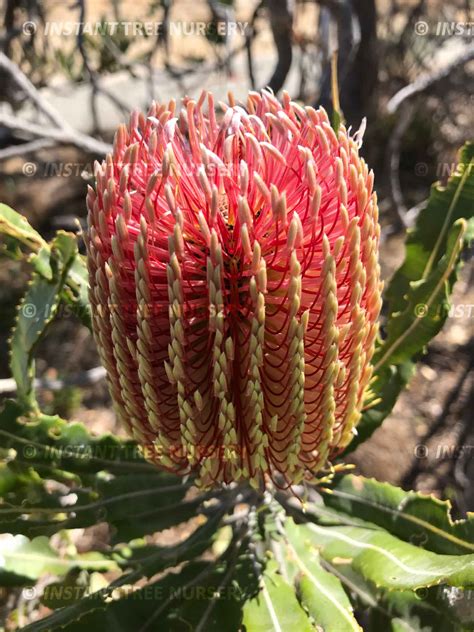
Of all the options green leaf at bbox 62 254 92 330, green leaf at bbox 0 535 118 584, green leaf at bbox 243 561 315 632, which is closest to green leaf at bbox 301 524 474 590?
green leaf at bbox 243 561 315 632

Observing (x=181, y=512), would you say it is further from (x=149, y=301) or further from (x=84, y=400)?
(x=84, y=400)

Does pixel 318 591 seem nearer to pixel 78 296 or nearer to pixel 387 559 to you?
pixel 387 559

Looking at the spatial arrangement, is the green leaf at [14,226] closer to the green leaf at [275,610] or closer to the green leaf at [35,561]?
the green leaf at [35,561]

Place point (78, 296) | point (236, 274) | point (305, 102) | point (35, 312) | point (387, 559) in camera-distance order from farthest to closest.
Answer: point (305, 102)
point (78, 296)
point (35, 312)
point (387, 559)
point (236, 274)

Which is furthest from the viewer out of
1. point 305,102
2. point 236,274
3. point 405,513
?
point 305,102

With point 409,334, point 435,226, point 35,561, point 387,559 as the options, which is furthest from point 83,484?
point 435,226

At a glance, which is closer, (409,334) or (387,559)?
(387,559)

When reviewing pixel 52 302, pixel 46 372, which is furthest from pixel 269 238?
pixel 46 372
